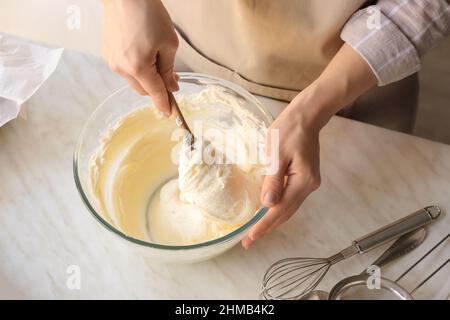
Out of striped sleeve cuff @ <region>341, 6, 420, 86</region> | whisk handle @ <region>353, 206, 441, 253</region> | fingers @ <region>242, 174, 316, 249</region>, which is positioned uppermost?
striped sleeve cuff @ <region>341, 6, 420, 86</region>

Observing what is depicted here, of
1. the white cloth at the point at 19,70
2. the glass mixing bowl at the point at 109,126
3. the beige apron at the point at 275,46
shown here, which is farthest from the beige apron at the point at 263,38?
the white cloth at the point at 19,70

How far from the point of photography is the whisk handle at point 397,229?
2.60ft

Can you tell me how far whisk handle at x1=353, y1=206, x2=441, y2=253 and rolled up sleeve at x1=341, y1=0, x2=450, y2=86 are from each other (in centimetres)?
22

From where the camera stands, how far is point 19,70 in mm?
922

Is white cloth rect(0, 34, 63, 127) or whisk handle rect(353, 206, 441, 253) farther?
white cloth rect(0, 34, 63, 127)

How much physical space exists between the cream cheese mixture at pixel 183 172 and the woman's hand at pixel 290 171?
0.06m

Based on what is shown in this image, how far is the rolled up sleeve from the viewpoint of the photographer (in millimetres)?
792

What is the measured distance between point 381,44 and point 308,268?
0.34 m

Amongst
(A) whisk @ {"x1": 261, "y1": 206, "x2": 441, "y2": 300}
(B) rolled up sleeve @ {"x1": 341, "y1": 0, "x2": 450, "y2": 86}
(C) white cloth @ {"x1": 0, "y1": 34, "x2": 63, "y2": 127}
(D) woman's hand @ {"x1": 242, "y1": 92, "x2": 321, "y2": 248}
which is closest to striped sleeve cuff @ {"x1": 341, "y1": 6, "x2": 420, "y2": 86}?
(B) rolled up sleeve @ {"x1": 341, "y1": 0, "x2": 450, "y2": 86}

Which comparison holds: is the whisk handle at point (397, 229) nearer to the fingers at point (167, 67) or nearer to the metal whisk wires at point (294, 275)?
the metal whisk wires at point (294, 275)

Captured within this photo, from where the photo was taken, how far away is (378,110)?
41.4 inches

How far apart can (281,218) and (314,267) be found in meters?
0.10

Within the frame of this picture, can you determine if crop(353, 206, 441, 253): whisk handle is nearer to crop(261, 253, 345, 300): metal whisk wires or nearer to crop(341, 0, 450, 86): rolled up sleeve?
crop(261, 253, 345, 300): metal whisk wires

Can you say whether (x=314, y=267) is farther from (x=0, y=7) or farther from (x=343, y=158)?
(x=0, y=7)
